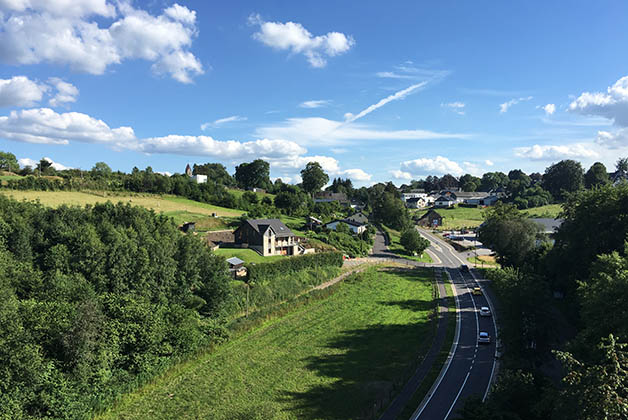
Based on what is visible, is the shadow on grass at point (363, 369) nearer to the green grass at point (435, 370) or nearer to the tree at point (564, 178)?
the green grass at point (435, 370)

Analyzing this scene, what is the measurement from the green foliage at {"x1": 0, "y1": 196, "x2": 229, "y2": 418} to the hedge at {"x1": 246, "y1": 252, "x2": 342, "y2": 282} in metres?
7.40

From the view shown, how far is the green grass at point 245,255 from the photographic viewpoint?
56.7m

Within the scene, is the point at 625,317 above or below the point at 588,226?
below

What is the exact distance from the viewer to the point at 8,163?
89938mm

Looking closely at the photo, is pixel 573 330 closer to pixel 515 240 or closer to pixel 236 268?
pixel 515 240

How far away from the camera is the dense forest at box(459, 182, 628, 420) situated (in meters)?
13.0

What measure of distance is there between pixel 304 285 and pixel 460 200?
137331 mm

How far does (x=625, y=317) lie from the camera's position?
58.1 ft

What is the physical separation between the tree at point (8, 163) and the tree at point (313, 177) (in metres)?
80.0

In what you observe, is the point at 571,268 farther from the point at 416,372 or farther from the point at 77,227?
the point at 77,227

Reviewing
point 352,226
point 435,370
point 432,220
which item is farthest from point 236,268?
point 432,220

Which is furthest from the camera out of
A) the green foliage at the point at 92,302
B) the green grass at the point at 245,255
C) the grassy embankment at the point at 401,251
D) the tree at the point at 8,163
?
the tree at the point at 8,163

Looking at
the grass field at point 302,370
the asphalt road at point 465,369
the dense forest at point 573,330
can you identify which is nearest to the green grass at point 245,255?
the grass field at point 302,370

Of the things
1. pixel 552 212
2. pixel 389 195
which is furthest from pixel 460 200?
pixel 389 195
